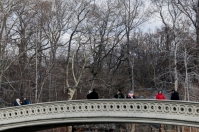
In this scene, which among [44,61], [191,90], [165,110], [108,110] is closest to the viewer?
[165,110]

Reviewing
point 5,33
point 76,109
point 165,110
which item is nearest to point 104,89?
point 5,33

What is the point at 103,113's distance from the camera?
57.1 ft

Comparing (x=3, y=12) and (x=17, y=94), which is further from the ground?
(x=3, y=12)

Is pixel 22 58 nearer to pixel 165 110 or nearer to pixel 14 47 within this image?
pixel 14 47

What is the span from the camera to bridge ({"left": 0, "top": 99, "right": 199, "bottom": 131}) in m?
15.4

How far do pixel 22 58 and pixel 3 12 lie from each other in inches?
207

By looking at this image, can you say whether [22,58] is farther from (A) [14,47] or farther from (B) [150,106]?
(B) [150,106]

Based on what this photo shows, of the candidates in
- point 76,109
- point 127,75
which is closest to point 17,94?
point 127,75

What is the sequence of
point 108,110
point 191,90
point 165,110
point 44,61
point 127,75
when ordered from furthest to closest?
point 127,75
point 44,61
point 191,90
point 108,110
point 165,110

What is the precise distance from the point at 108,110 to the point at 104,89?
13.1 m

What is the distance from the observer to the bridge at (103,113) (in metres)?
15.4

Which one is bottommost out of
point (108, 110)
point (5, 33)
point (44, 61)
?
point (108, 110)

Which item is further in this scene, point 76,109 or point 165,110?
point 76,109

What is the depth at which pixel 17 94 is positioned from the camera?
29.6 metres
